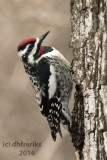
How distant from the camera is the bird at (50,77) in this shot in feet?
13.4

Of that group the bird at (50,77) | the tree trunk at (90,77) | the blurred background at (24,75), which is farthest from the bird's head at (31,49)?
the blurred background at (24,75)

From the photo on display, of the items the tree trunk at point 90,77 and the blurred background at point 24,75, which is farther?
the blurred background at point 24,75

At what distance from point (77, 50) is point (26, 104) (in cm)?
330

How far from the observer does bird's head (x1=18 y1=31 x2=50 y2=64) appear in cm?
398

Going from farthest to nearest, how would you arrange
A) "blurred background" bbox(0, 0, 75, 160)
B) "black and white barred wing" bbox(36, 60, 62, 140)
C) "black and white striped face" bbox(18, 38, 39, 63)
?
"blurred background" bbox(0, 0, 75, 160) < "black and white barred wing" bbox(36, 60, 62, 140) < "black and white striped face" bbox(18, 38, 39, 63)

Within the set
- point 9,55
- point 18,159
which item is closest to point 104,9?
point 9,55

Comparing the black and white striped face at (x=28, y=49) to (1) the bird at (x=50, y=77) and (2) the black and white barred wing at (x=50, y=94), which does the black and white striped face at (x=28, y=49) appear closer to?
(1) the bird at (x=50, y=77)

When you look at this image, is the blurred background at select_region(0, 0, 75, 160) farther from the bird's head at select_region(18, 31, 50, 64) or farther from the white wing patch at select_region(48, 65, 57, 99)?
the white wing patch at select_region(48, 65, 57, 99)

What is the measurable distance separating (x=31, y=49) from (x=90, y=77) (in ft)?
4.06

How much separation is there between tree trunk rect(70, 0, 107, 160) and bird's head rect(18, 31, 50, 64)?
34.2 inches

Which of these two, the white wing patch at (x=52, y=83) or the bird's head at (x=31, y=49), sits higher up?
the bird's head at (x=31, y=49)

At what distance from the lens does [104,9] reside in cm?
295

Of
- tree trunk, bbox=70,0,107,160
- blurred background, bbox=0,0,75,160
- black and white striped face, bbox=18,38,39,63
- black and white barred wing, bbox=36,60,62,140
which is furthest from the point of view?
blurred background, bbox=0,0,75,160

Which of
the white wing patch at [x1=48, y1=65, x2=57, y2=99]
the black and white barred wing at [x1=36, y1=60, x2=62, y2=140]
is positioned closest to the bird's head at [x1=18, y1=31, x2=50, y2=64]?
the black and white barred wing at [x1=36, y1=60, x2=62, y2=140]
